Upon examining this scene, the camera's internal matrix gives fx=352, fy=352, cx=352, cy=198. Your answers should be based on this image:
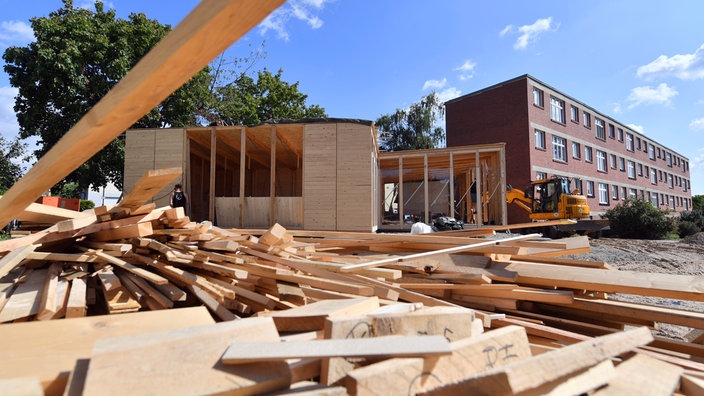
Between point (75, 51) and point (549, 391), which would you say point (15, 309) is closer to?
point (549, 391)

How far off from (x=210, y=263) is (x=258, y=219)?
9.36 m

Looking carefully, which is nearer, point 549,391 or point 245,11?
point 245,11

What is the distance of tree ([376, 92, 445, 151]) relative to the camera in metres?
39.0

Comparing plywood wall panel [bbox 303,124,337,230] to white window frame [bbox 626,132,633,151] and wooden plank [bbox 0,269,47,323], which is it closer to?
wooden plank [bbox 0,269,47,323]

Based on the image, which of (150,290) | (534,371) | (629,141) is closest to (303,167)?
(150,290)

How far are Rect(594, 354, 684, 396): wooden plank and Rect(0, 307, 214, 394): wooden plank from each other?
1.88 meters

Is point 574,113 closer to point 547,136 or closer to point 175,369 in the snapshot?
point 547,136

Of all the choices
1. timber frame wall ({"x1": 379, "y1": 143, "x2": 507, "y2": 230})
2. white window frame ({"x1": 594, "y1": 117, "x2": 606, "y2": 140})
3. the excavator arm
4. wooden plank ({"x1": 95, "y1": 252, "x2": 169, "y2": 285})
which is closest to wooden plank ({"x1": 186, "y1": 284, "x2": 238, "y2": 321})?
wooden plank ({"x1": 95, "y1": 252, "x2": 169, "y2": 285})

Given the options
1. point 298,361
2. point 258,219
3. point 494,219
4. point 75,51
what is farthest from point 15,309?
point 75,51

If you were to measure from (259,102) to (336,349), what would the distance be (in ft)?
87.8

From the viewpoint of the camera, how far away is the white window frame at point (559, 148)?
98.3 ft

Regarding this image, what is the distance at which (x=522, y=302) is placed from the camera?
3.16 m

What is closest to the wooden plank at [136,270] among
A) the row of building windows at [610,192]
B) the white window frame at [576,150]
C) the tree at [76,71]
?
the tree at [76,71]

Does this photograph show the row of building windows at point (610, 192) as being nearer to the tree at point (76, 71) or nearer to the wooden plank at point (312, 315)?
the tree at point (76, 71)
